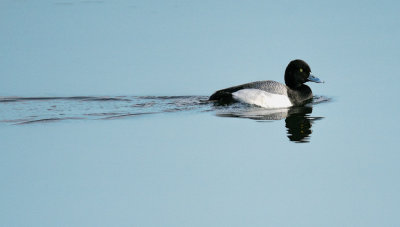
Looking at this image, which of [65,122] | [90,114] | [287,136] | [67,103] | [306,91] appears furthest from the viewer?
[306,91]

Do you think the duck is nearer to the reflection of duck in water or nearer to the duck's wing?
the duck's wing

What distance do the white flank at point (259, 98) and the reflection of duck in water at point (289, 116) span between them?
6.6 inches

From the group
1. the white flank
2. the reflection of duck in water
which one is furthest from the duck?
the reflection of duck in water

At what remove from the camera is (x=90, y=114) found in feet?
37.9

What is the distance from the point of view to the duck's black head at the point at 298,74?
13.7m

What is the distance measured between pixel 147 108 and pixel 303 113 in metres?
2.68

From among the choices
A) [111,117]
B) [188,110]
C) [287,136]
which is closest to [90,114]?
[111,117]

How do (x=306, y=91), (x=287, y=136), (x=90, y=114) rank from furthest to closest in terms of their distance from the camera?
(x=306, y=91), (x=90, y=114), (x=287, y=136)

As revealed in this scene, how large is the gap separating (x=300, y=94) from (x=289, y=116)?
1.71 m

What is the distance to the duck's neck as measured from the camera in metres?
13.2

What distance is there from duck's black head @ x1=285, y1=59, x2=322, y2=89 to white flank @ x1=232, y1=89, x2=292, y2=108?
0.97m

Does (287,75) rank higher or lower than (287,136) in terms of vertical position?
higher

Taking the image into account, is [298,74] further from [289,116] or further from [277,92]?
[289,116]

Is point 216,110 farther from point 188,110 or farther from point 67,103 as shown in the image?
point 67,103
